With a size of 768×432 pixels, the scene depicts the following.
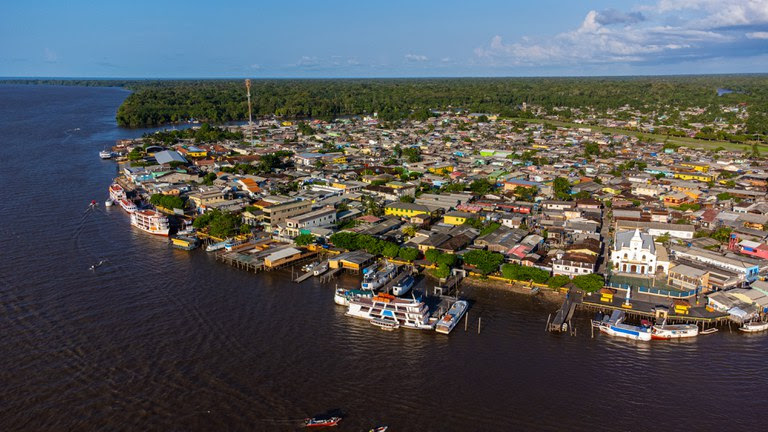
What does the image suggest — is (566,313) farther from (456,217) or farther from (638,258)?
(456,217)

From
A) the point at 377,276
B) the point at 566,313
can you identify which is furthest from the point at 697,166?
the point at 377,276

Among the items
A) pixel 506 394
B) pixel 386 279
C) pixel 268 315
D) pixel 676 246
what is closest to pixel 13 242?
pixel 268 315

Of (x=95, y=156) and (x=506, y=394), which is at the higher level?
(x=95, y=156)

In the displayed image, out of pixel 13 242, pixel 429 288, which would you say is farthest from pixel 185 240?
pixel 429 288

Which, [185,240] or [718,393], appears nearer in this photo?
[718,393]

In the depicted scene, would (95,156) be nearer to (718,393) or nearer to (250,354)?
(250,354)

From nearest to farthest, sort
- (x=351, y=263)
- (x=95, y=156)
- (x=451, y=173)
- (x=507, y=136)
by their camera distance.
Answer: (x=351, y=263), (x=451, y=173), (x=95, y=156), (x=507, y=136)

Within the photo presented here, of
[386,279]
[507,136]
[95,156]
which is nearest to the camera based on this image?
[386,279]
